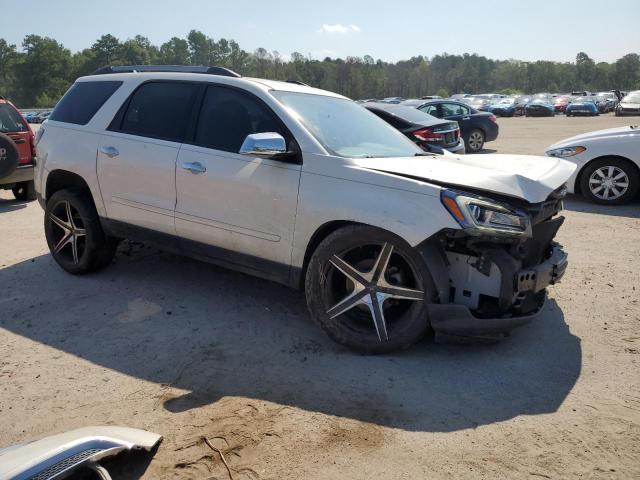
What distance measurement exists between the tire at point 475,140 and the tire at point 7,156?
465 inches

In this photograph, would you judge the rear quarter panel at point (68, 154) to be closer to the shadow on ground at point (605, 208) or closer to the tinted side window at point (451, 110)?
the shadow on ground at point (605, 208)

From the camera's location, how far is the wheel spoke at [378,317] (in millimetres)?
3643

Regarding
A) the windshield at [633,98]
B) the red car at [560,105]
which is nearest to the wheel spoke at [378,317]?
the windshield at [633,98]

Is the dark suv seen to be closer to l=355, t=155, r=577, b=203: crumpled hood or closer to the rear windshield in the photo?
the rear windshield

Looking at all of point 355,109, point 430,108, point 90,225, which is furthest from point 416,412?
point 430,108

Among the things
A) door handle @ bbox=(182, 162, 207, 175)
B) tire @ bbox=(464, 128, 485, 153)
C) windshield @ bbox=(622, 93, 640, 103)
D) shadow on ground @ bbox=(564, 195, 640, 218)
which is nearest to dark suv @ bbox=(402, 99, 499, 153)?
tire @ bbox=(464, 128, 485, 153)

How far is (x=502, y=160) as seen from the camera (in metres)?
4.32

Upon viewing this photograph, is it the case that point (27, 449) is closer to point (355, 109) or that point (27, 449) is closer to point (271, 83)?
point (271, 83)

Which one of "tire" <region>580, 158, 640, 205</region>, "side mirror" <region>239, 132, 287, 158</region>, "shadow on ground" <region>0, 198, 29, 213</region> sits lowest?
"shadow on ground" <region>0, 198, 29, 213</region>

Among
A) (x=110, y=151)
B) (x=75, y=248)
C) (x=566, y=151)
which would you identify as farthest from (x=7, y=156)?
(x=566, y=151)

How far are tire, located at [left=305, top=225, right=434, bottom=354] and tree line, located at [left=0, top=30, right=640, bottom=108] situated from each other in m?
95.3

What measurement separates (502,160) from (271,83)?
197cm

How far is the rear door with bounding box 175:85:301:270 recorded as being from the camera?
3.99m

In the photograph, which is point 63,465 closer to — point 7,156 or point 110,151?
point 110,151
